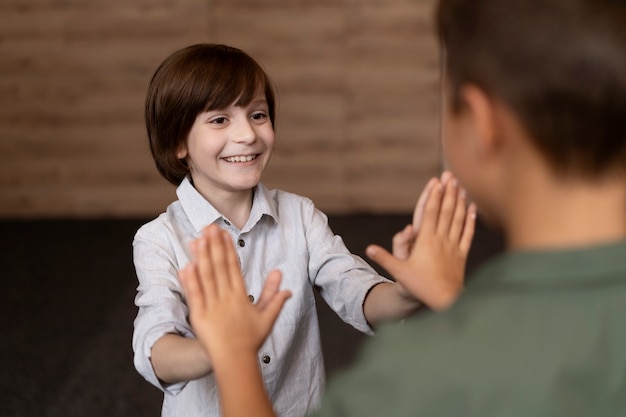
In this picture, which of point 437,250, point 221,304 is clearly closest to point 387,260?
point 437,250

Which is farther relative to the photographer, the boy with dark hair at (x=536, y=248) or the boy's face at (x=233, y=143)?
the boy's face at (x=233, y=143)

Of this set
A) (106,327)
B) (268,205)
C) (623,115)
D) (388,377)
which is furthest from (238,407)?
(106,327)

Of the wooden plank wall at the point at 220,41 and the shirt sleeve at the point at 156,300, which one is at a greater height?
the shirt sleeve at the point at 156,300

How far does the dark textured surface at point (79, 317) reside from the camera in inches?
101

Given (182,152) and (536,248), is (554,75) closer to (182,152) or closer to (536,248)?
(536,248)

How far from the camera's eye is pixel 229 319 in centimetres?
96

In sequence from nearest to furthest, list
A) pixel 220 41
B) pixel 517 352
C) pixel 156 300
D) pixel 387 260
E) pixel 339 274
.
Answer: pixel 517 352 → pixel 387 260 → pixel 156 300 → pixel 339 274 → pixel 220 41

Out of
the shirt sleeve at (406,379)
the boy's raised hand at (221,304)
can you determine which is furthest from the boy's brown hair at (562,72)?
the boy's raised hand at (221,304)

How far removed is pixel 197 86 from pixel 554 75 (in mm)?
873

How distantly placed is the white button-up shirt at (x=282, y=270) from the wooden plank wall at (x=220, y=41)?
9.63ft

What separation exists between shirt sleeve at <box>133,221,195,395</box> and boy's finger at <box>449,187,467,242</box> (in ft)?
1.37

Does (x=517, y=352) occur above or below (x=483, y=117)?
below

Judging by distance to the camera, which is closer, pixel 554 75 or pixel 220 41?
pixel 554 75

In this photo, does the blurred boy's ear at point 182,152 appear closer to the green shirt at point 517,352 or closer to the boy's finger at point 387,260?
the boy's finger at point 387,260
